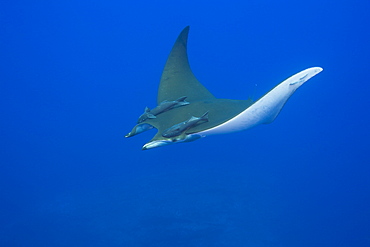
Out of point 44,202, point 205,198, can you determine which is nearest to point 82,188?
point 44,202

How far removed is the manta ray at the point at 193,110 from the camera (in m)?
2.86

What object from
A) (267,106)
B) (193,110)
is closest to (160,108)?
(193,110)

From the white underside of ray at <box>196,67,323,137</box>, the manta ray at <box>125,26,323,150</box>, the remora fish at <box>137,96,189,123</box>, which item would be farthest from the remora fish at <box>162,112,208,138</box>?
the remora fish at <box>137,96,189,123</box>

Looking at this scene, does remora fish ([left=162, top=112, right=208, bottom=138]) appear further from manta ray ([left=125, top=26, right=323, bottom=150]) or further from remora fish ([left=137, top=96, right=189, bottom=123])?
remora fish ([left=137, top=96, right=189, bottom=123])

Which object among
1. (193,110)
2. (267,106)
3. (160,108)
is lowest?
(267,106)

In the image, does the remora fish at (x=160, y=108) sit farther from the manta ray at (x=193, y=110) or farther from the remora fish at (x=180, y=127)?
the remora fish at (x=180, y=127)

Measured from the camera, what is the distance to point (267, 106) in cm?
295

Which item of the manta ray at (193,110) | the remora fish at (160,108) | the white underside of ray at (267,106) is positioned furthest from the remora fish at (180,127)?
the remora fish at (160,108)

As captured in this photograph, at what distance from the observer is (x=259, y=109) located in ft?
9.69

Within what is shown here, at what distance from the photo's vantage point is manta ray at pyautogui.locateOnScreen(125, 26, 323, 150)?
286 cm

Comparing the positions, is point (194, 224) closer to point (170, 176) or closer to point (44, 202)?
point (170, 176)

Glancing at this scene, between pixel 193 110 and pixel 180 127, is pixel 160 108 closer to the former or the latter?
pixel 193 110

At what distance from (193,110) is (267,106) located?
125 cm

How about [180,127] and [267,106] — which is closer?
[267,106]
